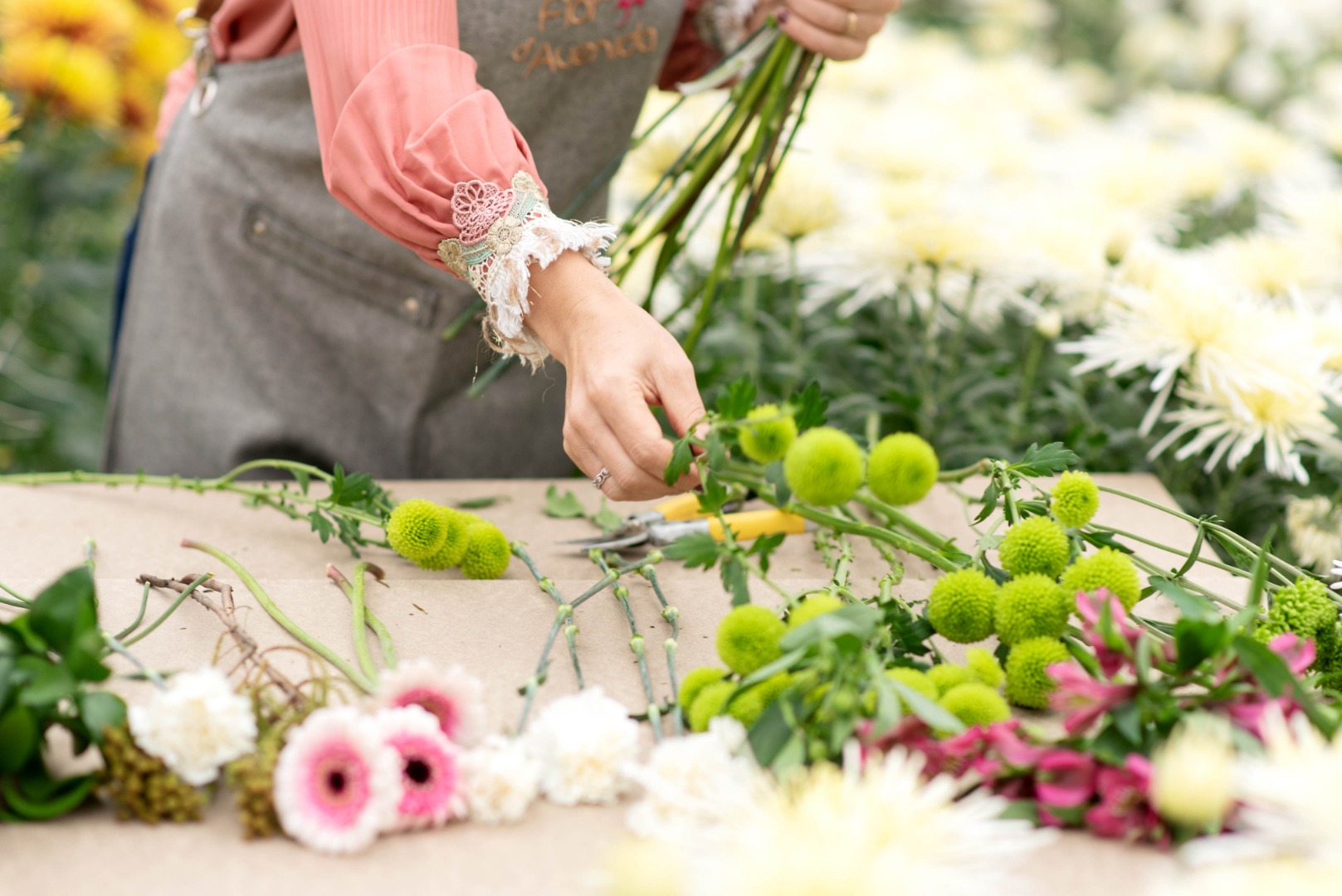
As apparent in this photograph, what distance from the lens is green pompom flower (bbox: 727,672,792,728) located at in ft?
1.49

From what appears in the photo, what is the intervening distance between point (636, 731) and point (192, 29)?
0.88 m

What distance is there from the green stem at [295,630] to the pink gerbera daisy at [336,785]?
78mm

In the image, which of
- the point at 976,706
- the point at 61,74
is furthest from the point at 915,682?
the point at 61,74

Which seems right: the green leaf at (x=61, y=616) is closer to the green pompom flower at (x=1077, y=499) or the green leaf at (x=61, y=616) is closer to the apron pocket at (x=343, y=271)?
the green pompom flower at (x=1077, y=499)

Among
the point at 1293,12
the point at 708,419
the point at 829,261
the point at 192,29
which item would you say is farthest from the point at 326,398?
the point at 1293,12

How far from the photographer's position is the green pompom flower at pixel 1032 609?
50cm

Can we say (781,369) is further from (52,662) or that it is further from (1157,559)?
(52,662)

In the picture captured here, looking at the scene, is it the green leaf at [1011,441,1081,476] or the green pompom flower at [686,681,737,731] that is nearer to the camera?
the green pompom flower at [686,681,737,731]

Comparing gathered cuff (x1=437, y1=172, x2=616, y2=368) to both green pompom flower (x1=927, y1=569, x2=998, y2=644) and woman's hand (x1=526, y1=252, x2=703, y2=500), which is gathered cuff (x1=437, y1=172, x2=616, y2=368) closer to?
woman's hand (x1=526, y1=252, x2=703, y2=500)

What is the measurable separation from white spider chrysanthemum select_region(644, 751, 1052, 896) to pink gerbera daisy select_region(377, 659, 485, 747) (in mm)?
119

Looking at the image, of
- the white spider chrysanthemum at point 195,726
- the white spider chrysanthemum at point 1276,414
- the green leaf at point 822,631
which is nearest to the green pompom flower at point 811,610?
the green leaf at point 822,631

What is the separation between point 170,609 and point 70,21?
3.40 feet

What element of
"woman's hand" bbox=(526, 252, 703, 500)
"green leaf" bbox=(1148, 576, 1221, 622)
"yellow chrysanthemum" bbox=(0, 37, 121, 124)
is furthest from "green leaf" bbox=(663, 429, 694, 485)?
"yellow chrysanthemum" bbox=(0, 37, 121, 124)

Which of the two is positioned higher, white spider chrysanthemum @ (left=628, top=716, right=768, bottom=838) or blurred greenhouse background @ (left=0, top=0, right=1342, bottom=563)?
blurred greenhouse background @ (left=0, top=0, right=1342, bottom=563)
